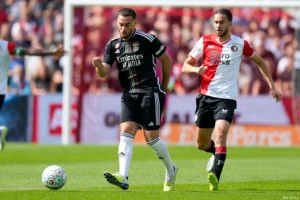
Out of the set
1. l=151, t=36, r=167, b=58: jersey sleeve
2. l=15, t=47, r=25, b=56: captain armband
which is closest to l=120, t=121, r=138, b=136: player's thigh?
l=151, t=36, r=167, b=58: jersey sleeve

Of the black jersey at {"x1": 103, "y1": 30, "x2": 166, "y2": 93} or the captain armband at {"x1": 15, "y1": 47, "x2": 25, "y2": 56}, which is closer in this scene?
the black jersey at {"x1": 103, "y1": 30, "x2": 166, "y2": 93}

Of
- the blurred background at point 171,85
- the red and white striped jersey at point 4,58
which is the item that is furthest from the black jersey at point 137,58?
the blurred background at point 171,85

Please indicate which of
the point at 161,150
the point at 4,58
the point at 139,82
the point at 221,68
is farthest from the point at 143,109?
the point at 4,58

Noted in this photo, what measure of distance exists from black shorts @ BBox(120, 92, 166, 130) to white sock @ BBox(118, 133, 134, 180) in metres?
0.27

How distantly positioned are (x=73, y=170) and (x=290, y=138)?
33.7 ft

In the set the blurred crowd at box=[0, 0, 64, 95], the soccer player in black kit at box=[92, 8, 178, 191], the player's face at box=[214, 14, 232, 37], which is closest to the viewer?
the soccer player in black kit at box=[92, 8, 178, 191]

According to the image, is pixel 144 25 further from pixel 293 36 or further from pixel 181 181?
pixel 181 181

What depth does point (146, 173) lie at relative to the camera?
14.1 meters

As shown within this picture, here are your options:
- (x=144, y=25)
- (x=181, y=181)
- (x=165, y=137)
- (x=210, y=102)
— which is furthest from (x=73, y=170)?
(x=144, y=25)

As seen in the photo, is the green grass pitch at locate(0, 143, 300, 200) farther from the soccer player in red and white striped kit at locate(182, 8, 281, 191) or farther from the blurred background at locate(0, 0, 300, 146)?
the blurred background at locate(0, 0, 300, 146)

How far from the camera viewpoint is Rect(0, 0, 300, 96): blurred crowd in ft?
80.2

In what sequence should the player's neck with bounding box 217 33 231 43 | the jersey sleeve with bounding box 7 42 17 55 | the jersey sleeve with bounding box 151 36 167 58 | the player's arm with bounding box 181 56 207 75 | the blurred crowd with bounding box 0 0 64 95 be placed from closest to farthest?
the jersey sleeve with bounding box 151 36 167 58
the player's arm with bounding box 181 56 207 75
the player's neck with bounding box 217 33 231 43
the jersey sleeve with bounding box 7 42 17 55
the blurred crowd with bounding box 0 0 64 95

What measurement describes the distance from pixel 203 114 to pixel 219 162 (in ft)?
3.47

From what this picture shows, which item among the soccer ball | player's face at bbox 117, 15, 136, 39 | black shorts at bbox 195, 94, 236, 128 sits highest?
player's face at bbox 117, 15, 136, 39
